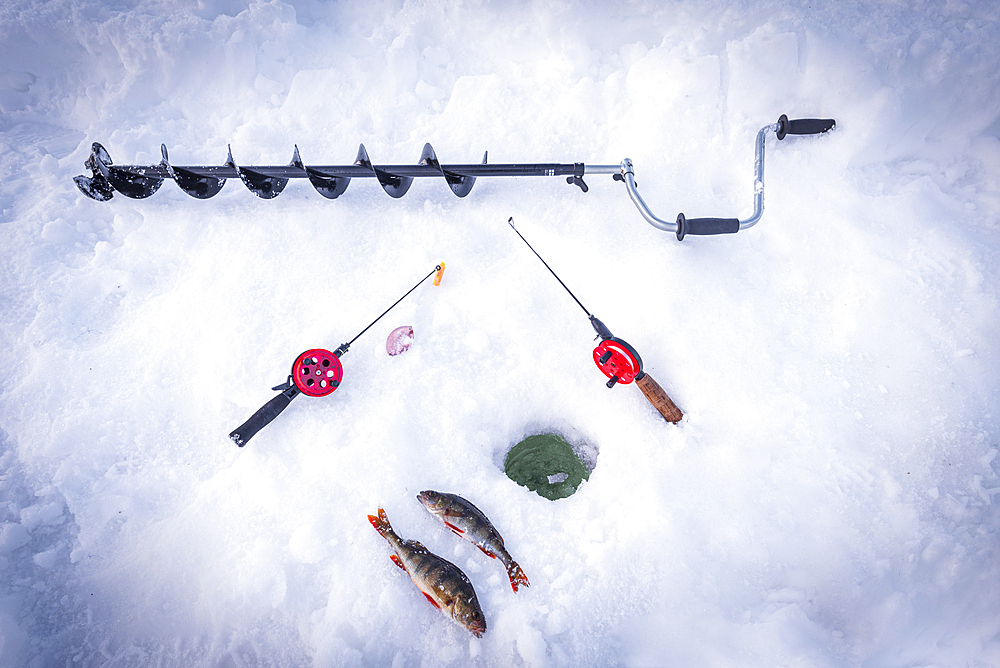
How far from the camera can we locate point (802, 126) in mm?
2996

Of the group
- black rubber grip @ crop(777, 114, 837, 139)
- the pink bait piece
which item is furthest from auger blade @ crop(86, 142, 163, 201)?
black rubber grip @ crop(777, 114, 837, 139)

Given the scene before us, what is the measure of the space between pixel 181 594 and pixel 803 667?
2951 millimetres

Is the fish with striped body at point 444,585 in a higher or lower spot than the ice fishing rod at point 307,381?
lower

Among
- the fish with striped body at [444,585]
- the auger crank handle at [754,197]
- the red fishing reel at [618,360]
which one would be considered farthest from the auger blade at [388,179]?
the fish with striped body at [444,585]

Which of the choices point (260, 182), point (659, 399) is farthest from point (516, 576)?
point (260, 182)

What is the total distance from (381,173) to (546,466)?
7.07 feet

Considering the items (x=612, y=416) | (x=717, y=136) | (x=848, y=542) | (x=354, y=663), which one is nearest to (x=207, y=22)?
(x=717, y=136)

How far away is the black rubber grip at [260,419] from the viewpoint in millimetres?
2416

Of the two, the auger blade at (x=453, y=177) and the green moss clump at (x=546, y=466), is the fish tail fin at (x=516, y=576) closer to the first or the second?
the green moss clump at (x=546, y=466)

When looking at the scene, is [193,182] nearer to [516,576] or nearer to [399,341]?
[399,341]

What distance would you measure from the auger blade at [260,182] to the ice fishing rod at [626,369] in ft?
7.68

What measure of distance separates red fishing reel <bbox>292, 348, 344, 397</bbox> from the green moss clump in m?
1.16

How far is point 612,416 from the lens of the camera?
2625 mm

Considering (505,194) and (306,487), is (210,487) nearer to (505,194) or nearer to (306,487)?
(306,487)
